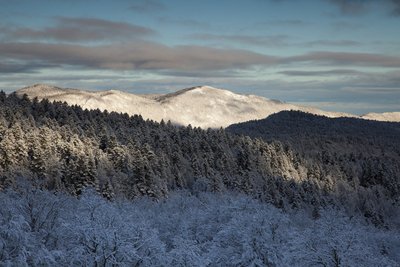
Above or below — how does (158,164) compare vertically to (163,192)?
above

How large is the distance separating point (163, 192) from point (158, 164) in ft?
42.9

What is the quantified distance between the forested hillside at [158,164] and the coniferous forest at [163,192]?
405 mm

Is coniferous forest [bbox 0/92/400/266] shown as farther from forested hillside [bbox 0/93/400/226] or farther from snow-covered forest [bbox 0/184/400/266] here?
forested hillside [bbox 0/93/400/226]

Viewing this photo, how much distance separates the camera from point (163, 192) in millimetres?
102375

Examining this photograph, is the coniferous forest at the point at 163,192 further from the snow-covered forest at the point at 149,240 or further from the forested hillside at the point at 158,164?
the forested hillside at the point at 158,164

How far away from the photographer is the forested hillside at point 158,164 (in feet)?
298

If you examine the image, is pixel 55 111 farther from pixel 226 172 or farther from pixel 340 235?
pixel 340 235

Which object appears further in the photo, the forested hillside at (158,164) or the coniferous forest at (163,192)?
the forested hillside at (158,164)

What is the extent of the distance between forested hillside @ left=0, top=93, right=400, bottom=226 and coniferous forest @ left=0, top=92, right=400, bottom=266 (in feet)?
1.33

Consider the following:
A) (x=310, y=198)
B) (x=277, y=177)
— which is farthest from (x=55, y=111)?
(x=310, y=198)

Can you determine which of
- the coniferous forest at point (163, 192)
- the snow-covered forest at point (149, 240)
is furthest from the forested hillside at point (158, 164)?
the snow-covered forest at point (149, 240)

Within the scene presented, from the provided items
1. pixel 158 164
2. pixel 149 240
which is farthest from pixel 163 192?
pixel 149 240

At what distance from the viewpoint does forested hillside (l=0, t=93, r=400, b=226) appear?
90.8 meters

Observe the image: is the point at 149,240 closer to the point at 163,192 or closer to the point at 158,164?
the point at 163,192
